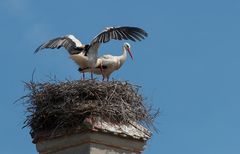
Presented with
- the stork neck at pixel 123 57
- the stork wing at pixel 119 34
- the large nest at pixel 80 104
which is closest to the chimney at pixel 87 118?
the large nest at pixel 80 104

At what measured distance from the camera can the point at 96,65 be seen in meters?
10.4

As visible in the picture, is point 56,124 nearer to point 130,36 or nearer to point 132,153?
point 132,153

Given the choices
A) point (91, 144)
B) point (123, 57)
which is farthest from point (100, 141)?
point (123, 57)

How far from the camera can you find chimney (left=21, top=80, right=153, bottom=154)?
7391 millimetres

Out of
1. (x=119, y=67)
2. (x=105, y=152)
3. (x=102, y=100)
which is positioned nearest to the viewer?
(x=105, y=152)

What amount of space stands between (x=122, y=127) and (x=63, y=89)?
42.5 inches

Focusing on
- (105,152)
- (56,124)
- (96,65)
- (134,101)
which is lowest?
(105,152)

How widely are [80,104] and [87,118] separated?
0.39 metres

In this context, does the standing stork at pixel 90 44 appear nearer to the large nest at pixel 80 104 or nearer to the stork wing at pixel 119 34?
the stork wing at pixel 119 34

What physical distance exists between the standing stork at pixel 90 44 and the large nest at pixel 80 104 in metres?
1.31

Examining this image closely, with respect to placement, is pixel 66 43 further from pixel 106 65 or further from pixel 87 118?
pixel 87 118

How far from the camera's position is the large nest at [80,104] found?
25.2 feet

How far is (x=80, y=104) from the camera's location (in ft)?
25.8

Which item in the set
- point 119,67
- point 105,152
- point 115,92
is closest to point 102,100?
point 115,92
